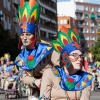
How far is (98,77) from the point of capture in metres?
24.9

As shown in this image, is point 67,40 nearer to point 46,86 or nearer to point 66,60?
point 66,60

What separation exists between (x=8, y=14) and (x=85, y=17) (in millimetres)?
75527

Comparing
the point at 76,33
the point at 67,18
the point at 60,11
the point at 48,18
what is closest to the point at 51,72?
the point at 76,33

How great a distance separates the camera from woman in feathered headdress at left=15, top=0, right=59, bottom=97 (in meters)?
6.27

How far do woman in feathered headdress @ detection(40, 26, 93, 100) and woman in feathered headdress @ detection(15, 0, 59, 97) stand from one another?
1633mm

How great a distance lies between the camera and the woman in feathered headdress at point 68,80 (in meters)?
4.47

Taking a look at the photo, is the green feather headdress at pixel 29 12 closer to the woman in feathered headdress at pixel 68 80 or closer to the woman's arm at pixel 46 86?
the woman in feathered headdress at pixel 68 80

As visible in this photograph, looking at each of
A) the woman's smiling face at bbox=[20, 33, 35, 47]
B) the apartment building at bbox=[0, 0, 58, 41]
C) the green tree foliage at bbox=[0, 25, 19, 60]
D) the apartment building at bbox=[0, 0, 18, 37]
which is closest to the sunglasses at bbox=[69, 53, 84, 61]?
the woman's smiling face at bbox=[20, 33, 35, 47]

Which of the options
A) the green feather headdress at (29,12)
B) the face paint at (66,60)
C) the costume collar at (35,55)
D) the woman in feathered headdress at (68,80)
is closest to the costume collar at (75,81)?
the woman in feathered headdress at (68,80)

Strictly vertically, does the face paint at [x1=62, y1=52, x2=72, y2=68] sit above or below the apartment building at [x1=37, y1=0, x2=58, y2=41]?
below

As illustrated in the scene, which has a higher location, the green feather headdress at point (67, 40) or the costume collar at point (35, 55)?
the green feather headdress at point (67, 40)

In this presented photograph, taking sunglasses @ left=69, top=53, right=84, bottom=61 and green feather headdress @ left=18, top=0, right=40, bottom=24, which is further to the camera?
green feather headdress @ left=18, top=0, right=40, bottom=24

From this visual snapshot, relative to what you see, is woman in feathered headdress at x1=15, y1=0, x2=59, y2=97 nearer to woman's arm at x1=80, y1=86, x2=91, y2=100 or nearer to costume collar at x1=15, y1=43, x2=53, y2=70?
costume collar at x1=15, y1=43, x2=53, y2=70

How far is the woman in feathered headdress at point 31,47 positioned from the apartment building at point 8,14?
137 feet
